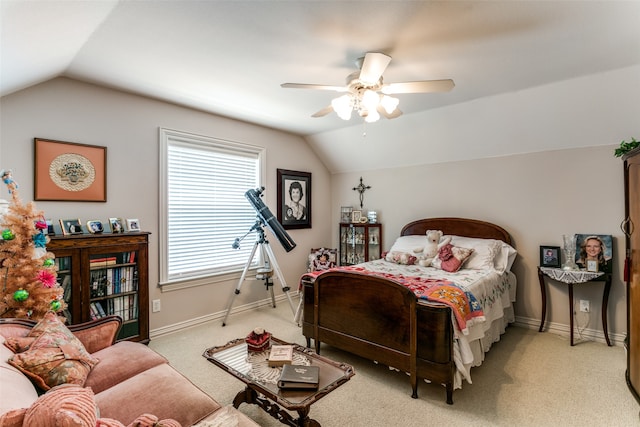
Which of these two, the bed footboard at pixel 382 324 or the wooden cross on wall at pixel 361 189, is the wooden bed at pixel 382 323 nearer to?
the bed footboard at pixel 382 324

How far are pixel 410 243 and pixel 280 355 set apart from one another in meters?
2.65

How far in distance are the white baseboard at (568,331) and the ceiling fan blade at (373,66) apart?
10.8 ft

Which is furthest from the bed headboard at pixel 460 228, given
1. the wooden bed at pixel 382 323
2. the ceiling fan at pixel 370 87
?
the ceiling fan at pixel 370 87

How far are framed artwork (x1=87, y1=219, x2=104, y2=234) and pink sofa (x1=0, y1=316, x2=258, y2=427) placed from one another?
108cm

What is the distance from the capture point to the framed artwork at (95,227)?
9.19 feet

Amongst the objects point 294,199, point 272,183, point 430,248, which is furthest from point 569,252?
point 272,183

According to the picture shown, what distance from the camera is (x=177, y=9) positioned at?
1.83 metres

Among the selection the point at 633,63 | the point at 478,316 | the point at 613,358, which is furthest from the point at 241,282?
the point at 633,63

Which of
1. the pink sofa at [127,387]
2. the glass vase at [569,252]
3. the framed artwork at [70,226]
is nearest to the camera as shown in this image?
the pink sofa at [127,387]

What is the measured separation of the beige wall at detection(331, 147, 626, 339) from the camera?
316 cm

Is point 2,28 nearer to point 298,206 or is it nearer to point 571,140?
point 298,206

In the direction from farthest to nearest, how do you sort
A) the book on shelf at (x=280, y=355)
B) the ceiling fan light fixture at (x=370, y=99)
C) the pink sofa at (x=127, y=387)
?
the ceiling fan light fixture at (x=370, y=99), the book on shelf at (x=280, y=355), the pink sofa at (x=127, y=387)

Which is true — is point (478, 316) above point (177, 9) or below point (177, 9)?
below

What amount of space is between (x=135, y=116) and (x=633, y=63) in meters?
4.50
